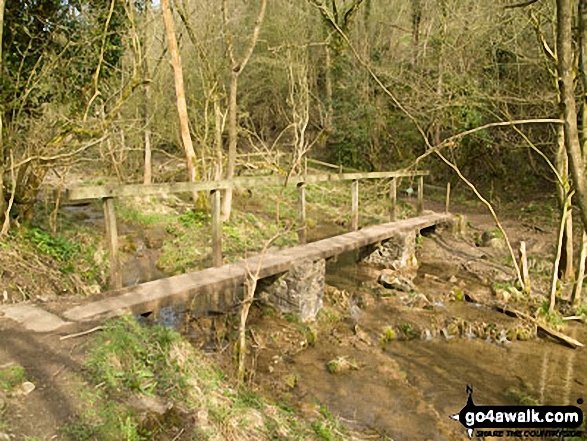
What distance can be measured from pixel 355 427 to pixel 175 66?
8.25 metres

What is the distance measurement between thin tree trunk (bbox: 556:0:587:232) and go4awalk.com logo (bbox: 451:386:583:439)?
8.61ft

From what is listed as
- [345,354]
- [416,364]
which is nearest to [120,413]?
[345,354]

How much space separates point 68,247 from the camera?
7.46 m

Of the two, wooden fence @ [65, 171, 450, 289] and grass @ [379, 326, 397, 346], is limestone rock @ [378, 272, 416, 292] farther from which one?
wooden fence @ [65, 171, 450, 289]

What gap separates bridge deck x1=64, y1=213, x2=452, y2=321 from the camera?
4.73 m

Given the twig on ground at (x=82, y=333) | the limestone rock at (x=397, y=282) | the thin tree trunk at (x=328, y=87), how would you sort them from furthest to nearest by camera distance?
the thin tree trunk at (x=328, y=87) < the limestone rock at (x=397, y=282) < the twig on ground at (x=82, y=333)

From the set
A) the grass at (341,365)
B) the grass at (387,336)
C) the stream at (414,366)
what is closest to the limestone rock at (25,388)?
the stream at (414,366)

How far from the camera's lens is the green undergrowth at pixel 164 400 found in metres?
2.96

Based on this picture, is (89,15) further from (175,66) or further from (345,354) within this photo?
(345,354)

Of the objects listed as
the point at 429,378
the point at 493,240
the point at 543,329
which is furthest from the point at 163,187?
the point at 493,240

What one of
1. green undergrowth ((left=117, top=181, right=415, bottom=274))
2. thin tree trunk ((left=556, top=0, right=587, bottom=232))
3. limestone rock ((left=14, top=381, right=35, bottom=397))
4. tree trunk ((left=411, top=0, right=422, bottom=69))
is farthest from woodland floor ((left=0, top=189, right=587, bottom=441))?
tree trunk ((left=411, top=0, right=422, bottom=69))

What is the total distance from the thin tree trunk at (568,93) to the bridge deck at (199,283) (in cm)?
269

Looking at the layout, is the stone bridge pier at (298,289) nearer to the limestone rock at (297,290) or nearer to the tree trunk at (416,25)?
the limestone rock at (297,290)

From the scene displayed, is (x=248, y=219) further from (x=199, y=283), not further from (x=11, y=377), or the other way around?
(x=11, y=377)
